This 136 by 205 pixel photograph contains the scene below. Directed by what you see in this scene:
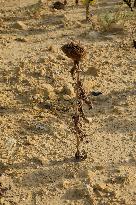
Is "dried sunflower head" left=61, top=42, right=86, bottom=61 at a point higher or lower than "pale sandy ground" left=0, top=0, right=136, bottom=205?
higher

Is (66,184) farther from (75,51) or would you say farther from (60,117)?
(75,51)

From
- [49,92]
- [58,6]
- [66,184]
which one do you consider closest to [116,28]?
[58,6]

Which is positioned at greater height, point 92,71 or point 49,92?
point 92,71

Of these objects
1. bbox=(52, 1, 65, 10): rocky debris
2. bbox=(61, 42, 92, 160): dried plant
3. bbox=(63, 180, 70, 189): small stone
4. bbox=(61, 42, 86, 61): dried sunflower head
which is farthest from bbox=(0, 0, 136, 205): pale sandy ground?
bbox=(61, 42, 86, 61): dried sunflower head

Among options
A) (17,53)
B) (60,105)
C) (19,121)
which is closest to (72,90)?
(60,105)

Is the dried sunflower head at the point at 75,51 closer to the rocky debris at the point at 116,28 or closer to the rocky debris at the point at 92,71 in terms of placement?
the rocky debris at the point at 92,71

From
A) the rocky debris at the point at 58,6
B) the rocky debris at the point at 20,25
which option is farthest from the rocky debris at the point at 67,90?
the rocky debris at the point at 58,6

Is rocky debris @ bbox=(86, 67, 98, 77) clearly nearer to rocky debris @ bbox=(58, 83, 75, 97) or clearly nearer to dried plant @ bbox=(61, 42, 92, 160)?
rocky debris @ bbox=(58, 83, 75, 97)

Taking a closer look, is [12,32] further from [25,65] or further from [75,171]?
[75,171]
